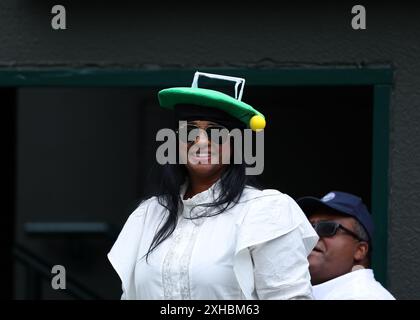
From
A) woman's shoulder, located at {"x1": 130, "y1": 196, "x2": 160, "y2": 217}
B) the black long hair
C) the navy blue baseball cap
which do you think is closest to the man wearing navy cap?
the navy blue baseball cap

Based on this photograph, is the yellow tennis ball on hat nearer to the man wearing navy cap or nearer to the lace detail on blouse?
the lace detail on blouse

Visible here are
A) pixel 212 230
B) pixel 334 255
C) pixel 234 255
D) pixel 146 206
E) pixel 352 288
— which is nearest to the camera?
pixel 234 255

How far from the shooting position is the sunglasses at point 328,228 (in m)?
4.94

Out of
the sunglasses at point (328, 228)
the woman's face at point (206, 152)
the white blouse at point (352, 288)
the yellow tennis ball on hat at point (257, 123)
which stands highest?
the yellow tennis ball on hat at point (257, 123)

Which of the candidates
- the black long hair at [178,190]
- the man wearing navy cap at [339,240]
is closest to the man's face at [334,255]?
the man wearing navy cap at [339,240]

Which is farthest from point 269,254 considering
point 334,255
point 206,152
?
point 334,255

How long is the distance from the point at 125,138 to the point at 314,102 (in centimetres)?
175

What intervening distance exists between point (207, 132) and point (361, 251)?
103 cm

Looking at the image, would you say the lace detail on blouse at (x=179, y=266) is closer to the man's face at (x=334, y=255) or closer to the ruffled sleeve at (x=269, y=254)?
the ruffled sleeve at (x=269, y=254)

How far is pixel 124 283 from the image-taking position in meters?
4.32

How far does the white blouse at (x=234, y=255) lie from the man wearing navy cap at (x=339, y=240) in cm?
66

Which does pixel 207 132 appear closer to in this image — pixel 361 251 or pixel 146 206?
pixel 146 206

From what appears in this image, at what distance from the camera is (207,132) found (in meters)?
4.29

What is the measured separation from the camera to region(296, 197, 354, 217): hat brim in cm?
497
